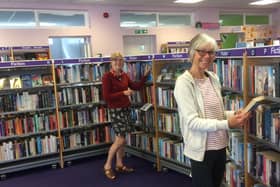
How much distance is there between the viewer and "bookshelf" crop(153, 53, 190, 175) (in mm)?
4062

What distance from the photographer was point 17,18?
7.81m

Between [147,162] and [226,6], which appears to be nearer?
[147,162]

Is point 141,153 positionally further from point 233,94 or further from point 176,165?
point 233,94

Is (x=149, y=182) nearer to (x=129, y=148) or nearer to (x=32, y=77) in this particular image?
(x=129, y=148)

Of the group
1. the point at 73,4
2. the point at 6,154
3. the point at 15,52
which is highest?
the point at 73,4

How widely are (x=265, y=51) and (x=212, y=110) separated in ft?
2.80

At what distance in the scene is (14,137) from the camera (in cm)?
462

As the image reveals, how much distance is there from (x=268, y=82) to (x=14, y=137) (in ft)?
12.1

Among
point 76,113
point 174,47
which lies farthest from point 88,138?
point 174,47

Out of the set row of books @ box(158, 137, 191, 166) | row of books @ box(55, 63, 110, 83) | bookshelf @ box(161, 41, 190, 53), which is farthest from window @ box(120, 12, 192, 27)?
row of books @ box(158, 137, 191, 166)

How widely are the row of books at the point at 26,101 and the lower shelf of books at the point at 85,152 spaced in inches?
33.9

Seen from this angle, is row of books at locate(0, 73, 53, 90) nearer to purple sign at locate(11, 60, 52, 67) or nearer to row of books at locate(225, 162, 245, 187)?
purple sign at locate(11, 60, 52, 67)

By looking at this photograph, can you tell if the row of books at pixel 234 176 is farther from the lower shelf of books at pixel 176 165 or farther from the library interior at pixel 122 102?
the lower shelf of books at pixel 176 165

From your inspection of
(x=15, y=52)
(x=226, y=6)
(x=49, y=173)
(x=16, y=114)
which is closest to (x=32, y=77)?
(x=16, y=114)
